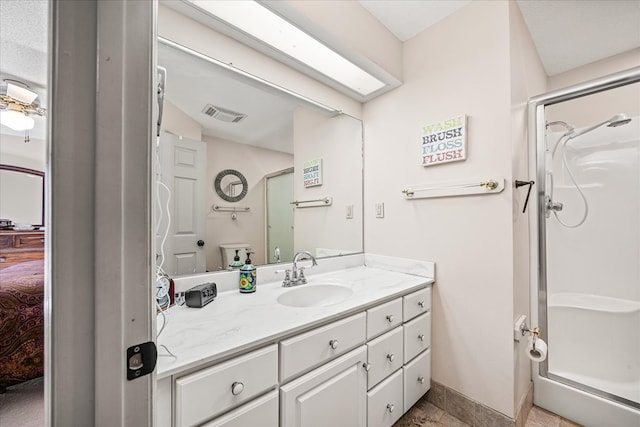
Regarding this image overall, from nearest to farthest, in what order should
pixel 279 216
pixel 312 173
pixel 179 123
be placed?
pixel 179 123
pixel 279 216
pixel 312 173

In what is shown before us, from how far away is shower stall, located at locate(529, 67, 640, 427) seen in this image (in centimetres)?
147

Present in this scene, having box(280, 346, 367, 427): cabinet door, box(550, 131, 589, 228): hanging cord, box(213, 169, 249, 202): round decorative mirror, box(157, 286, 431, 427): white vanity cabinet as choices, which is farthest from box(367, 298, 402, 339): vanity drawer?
box(550, 131, 589, 228): hanging cord

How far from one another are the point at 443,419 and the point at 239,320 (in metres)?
1.37

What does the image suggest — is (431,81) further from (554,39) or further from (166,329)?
(166,329)

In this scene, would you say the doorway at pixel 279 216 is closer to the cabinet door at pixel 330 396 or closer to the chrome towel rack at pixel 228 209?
the chrome towel rack at pixel 228 209

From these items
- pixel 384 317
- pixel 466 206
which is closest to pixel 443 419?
pixel 384 317

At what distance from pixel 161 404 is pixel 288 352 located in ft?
1.24

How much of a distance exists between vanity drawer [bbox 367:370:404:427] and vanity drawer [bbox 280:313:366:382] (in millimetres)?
300

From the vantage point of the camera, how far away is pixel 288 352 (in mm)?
887

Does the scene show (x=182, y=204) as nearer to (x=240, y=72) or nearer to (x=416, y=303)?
(x=240, y=72)

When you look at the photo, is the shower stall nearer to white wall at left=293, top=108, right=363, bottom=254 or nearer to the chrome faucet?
white wall at left=293, top=108, right=363, bottom=254

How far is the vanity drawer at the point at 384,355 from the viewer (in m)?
1.19

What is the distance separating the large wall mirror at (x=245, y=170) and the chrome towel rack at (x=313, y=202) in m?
0.01

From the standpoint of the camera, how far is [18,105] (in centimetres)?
41
